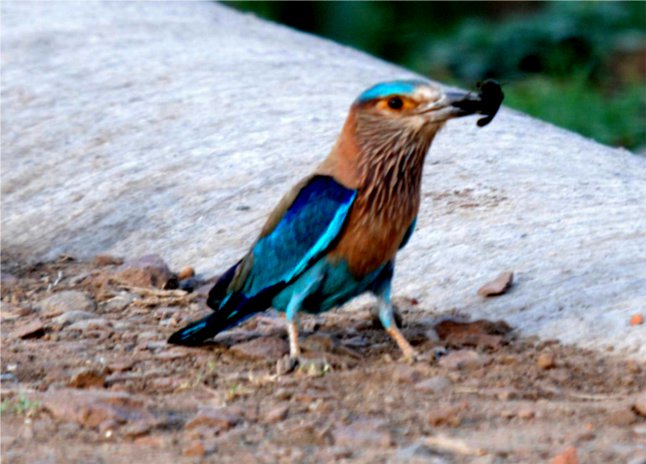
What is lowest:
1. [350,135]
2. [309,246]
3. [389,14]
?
[389,14]

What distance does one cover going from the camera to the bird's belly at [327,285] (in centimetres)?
448

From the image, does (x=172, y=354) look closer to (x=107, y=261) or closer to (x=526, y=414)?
(x=526, y=414)

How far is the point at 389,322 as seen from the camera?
15.1 ft

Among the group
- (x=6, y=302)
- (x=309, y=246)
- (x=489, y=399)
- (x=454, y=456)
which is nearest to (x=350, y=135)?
(x=309, y=246)

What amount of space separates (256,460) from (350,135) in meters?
1.31

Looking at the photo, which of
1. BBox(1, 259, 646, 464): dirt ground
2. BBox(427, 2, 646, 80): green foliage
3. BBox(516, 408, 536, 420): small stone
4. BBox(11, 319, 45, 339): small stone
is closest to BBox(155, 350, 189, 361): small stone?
BBox(1, 259, 646, 464): dirt ground

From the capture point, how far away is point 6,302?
18.2ft

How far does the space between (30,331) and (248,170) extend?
1.76 m

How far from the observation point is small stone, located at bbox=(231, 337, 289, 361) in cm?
462

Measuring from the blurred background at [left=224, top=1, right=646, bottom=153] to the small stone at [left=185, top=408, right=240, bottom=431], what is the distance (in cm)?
619

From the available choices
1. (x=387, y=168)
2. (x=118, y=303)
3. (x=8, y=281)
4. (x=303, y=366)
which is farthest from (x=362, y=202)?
(x=8, y=281)

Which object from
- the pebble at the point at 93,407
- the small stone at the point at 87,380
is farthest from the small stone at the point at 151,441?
the small stone at the point at 87,380

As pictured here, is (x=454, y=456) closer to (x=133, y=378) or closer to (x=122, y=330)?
(x=133, y=378)

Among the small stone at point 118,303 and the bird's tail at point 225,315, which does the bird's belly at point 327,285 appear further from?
the small stone at point 118,303
